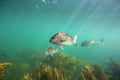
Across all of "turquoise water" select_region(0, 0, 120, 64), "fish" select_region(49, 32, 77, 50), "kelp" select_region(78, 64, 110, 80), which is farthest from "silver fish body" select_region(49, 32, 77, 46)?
"turquoise water" select_region(0, 0, 120, 64)

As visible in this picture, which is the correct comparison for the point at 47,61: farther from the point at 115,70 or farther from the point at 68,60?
the point at 115,70

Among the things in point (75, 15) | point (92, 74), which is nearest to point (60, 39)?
point (92, 74)

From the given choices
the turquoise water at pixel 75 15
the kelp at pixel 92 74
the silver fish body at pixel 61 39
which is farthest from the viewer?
the turquoise water at pixel 75 15

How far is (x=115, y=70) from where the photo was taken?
11.0 m

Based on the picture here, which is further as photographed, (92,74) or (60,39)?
(92,74)

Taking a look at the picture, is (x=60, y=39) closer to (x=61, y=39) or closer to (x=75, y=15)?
(x=61, y=39)

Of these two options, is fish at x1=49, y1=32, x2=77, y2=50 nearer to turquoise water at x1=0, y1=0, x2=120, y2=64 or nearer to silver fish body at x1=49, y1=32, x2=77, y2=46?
silver fish body at x1=49, y1=32, x2=77, y2=46

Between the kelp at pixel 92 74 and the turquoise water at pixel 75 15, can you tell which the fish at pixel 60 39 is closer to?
the kelp at pixel 92 74

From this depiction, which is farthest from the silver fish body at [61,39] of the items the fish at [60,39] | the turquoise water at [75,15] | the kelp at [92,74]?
the turquoise water at [75,15]

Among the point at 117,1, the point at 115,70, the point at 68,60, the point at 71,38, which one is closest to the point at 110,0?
the point at 117,1

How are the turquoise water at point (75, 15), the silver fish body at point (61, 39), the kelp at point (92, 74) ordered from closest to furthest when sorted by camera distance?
the silver fish body at point (61, 39)
the kelp at point (92, 74)
the turquoise water at point (75, 15)

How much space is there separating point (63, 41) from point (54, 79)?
6.90 ft

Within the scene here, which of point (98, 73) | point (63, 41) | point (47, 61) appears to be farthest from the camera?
point (47, 61)

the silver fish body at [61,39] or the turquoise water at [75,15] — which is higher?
the turquoise water at [75,15]
